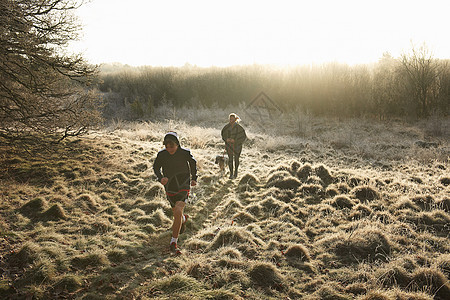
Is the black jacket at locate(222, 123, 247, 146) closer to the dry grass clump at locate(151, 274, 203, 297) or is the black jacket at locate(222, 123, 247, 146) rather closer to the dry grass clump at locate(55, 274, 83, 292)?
the dry grass clump at locate(151, 274, 203, 297)

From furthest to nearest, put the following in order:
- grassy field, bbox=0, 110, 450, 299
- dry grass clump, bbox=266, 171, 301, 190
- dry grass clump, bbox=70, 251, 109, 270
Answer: dry grass clump, bbox=266, 171, 301, 190 < dry grass clump, bbox=70, 251, 109, 270 < grassy field, bbox=0, 110, 450, 299

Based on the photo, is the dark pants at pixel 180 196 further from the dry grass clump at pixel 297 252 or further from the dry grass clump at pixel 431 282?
the dry grass clump at pixel 431 282

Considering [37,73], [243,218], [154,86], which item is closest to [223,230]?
[243,218]

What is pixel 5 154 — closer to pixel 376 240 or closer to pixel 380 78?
pixel 376 240

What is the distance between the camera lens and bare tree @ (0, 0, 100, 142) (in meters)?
6.20

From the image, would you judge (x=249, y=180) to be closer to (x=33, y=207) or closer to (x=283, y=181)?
(x=283, y=181)

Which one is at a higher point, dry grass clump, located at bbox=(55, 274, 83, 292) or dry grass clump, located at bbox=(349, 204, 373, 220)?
dry grass clump, located at bbox=(55, 274, 83, 292)

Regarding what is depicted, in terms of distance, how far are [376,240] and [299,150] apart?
339 inches

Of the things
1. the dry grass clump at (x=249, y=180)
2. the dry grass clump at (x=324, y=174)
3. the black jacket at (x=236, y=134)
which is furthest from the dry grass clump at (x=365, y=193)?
the black jacket at (x=236, y=134)

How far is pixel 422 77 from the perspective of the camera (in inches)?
743

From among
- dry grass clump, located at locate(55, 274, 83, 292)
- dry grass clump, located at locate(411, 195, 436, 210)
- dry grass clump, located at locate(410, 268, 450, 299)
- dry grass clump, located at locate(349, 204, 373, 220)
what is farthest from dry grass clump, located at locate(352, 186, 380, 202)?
dry grass clump, located at locate(55, 274, 83, 292)

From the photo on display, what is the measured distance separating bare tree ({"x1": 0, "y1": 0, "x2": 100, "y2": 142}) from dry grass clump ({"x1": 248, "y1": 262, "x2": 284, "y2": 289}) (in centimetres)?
560

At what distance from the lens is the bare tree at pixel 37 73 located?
620cm

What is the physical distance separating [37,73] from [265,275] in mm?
7444
